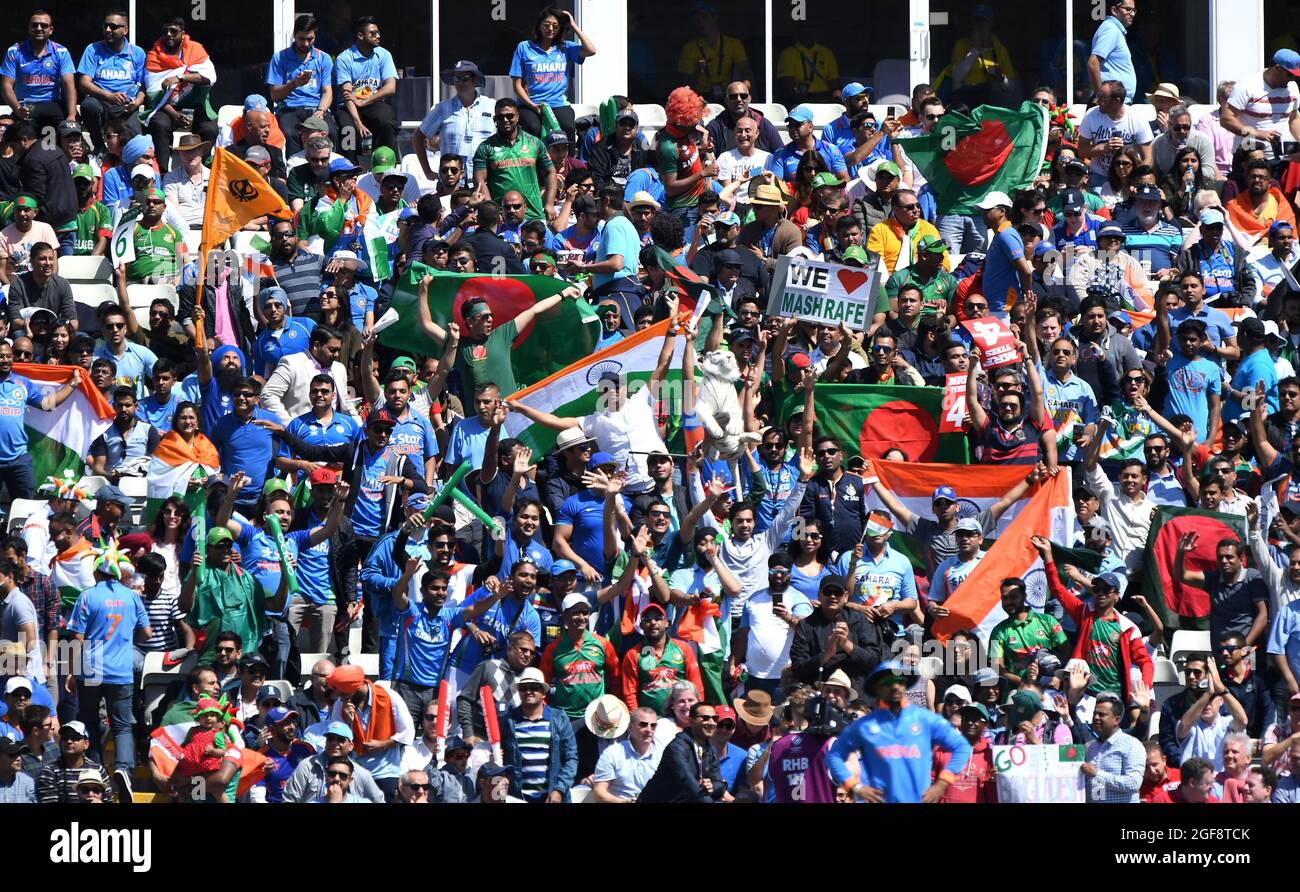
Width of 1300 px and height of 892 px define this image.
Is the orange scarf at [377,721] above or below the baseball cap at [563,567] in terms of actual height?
below

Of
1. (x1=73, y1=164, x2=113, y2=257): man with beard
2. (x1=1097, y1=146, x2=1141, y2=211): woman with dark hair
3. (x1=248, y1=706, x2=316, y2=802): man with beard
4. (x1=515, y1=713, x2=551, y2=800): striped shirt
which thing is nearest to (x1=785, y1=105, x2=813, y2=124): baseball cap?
(x1=1097, y1=146, x2=1141, y2=211): woman with dark hair

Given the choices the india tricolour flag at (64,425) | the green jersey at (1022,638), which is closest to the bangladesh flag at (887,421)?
the green jersey at (1022,638)

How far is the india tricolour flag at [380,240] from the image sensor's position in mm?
21234

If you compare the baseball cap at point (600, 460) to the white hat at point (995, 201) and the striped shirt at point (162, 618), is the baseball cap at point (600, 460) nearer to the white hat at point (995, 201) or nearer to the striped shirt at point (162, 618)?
the striped shirt at point (162, 618)

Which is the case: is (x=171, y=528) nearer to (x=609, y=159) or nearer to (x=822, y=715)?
(x=822, y=715)

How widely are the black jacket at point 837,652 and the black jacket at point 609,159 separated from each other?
5928 millimetres

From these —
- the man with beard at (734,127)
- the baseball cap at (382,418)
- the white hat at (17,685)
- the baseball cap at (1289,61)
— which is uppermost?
the baseball cap at (1289,61)

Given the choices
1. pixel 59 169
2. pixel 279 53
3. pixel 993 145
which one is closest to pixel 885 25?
pixel 993 145

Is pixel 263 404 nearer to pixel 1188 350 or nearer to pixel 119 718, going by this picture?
pixel 119 718

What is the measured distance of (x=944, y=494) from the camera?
1917 centimetres

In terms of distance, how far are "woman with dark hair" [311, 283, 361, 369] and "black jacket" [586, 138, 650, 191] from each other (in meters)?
2.99

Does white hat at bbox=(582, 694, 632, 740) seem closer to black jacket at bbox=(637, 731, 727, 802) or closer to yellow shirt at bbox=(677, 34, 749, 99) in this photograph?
black jacket at bbox=(637, 731, 727, 802)

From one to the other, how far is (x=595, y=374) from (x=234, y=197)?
3.33 m

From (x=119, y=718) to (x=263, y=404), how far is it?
116 inches
